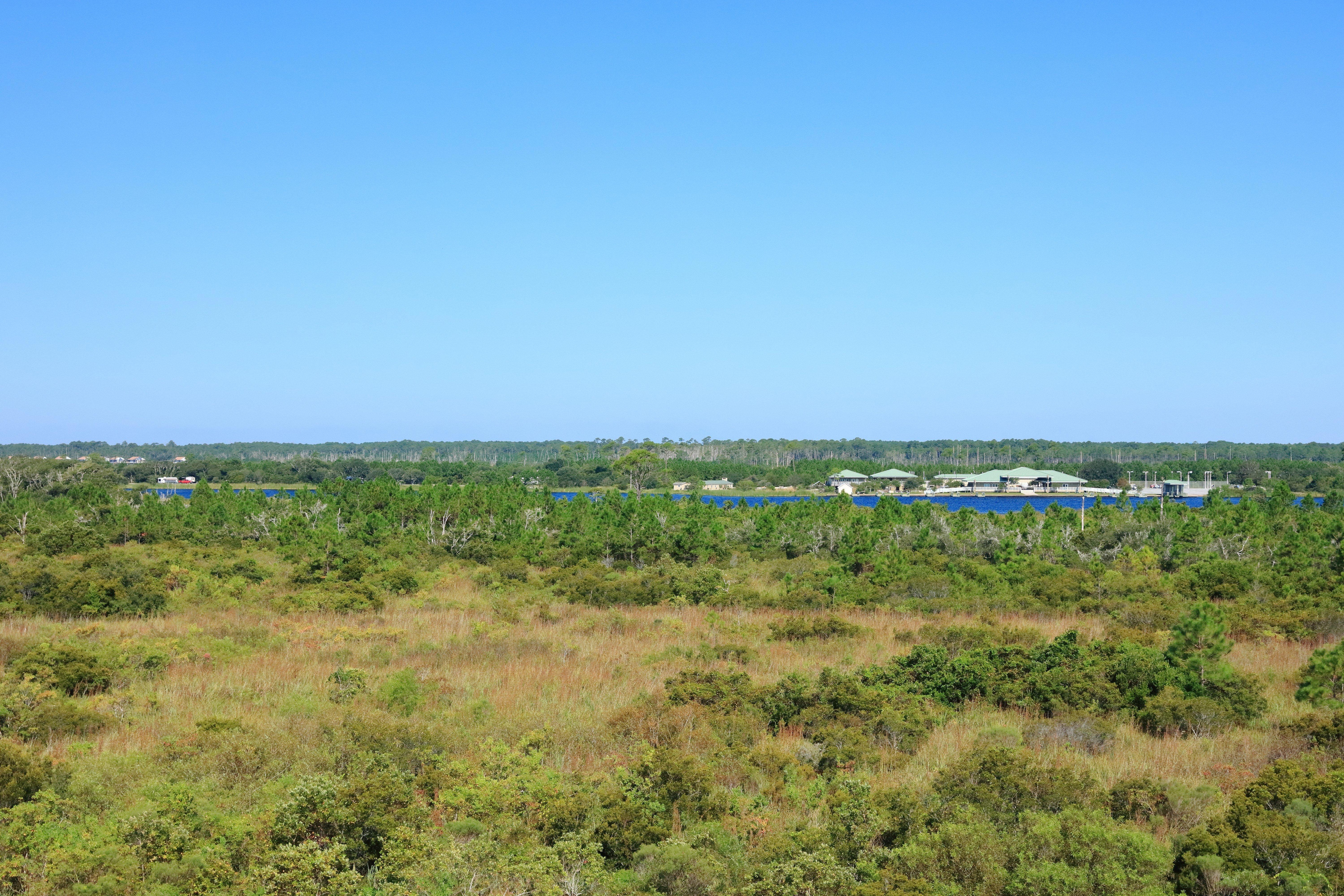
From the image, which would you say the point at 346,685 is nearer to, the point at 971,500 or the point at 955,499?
the point at 955,499

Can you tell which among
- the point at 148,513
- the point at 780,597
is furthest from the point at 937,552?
the point at 148,513

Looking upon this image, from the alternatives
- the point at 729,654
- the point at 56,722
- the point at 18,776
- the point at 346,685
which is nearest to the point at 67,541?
the point at 346,685

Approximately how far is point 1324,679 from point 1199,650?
1.83 metres

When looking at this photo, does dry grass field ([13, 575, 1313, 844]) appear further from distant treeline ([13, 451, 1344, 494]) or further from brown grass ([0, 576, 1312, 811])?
distant treeline ([13, 451, 1344, 494])

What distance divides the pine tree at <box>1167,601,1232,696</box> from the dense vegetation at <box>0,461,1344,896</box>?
4 cm

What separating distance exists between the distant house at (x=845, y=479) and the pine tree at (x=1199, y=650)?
97743mm

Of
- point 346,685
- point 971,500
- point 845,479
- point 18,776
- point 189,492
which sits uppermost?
point 18,776

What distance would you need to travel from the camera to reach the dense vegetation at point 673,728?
6820 mm

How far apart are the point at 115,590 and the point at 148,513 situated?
1991 cm

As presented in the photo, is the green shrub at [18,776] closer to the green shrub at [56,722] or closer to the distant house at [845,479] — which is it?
the green shrub at [56,722]

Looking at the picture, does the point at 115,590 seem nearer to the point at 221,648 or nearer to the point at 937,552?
the point at 221,648

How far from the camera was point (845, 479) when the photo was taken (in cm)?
12031

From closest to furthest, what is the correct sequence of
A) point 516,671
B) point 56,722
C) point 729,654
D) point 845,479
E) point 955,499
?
point 56,722, point 516,671, point 729,654, point 955,499, point 845,479

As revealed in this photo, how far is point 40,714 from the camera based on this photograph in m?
10.5
